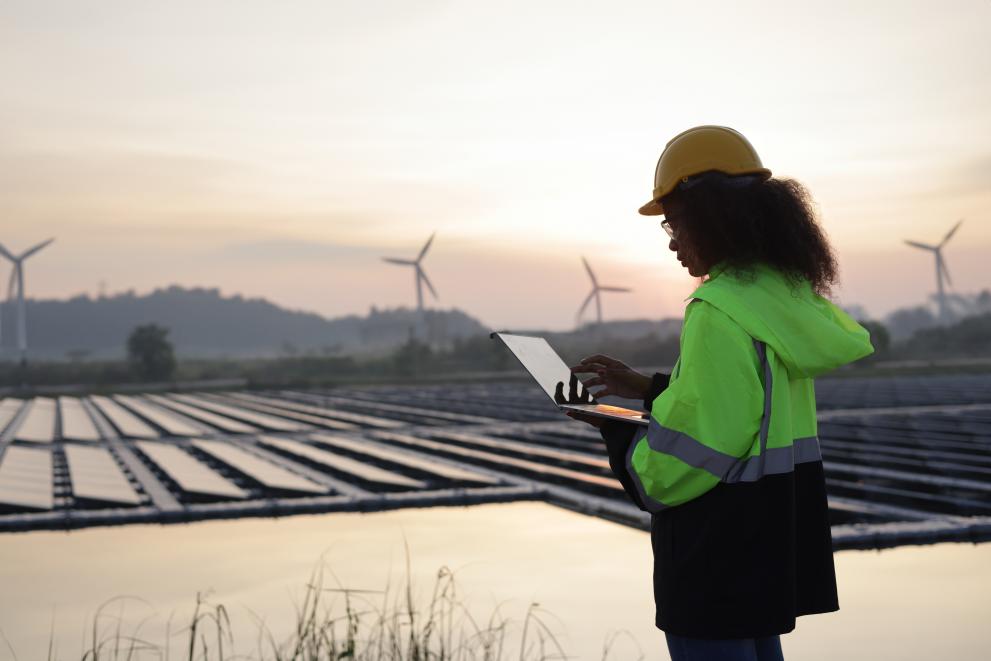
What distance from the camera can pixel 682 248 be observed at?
2791 millimetres

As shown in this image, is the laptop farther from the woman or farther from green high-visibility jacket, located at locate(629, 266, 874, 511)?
green high-visibility jacket, located at locate(629, 266, 874, 511)

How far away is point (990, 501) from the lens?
1049 cm

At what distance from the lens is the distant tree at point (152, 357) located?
193ft

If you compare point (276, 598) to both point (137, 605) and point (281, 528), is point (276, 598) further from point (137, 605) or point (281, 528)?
point (281, 528)

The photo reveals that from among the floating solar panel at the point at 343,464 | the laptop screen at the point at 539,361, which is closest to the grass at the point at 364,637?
the laptop screen at the point at 539,361

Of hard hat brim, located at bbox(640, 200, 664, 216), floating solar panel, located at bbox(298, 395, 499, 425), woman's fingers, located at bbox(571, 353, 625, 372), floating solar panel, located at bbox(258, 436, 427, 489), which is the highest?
hard hat brim, located at bbox(640, 200, 664, 216)

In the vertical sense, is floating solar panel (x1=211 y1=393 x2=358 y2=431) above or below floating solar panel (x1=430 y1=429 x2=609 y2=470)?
above

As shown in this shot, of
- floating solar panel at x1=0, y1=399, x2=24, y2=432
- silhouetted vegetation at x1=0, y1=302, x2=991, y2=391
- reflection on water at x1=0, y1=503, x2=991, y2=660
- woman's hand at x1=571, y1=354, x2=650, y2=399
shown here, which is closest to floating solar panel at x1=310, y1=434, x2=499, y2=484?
reflection on water at x1=0, y1=503, x2=991, y2=660

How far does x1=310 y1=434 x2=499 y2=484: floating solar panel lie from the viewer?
12.8m

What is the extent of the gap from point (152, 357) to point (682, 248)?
5952 cm

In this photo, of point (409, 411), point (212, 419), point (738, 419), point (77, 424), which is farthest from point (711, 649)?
point (409, 411)

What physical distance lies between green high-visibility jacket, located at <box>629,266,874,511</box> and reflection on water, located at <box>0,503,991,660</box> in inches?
127

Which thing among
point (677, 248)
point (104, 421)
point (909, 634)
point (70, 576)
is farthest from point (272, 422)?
point (677, 248)

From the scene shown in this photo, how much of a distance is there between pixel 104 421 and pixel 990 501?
20576 millimetres
